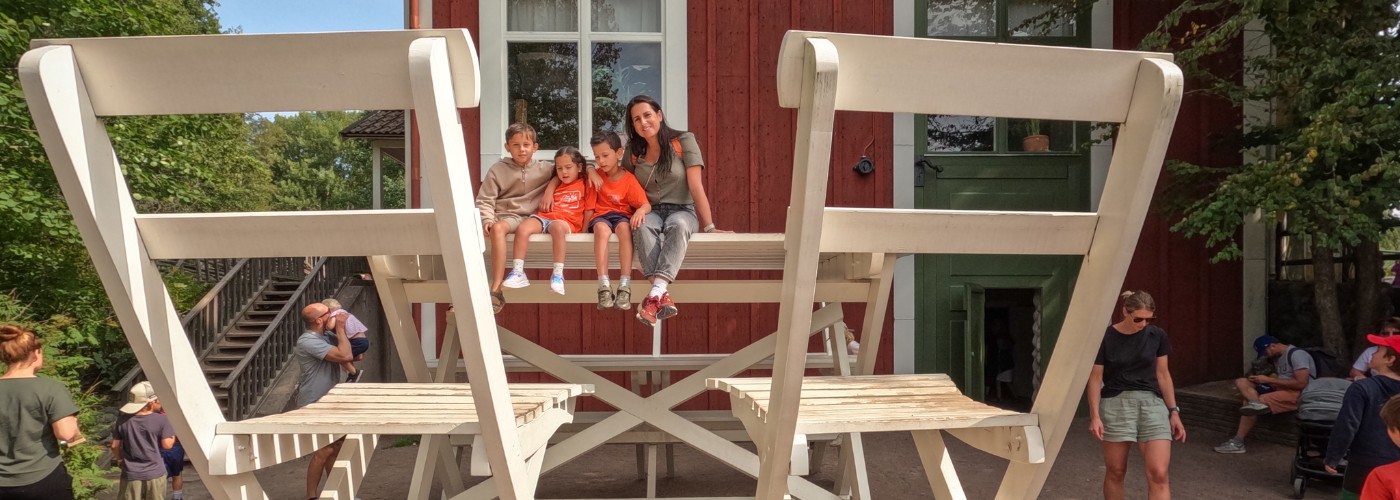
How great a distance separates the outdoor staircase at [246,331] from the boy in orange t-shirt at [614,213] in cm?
733

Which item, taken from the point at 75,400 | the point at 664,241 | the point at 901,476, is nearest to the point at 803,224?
the point at 664,241

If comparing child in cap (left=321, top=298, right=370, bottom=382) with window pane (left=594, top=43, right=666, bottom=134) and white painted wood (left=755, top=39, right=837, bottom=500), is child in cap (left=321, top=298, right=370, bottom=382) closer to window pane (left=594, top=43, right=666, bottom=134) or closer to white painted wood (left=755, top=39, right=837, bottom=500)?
window pane (left=594, top=43, right=666, bottom=134)

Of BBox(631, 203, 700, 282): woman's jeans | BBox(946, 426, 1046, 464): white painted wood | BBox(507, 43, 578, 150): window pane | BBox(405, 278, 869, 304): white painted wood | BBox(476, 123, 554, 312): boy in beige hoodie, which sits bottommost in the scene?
BBox(946, 426, 1046, 464): white painted wood

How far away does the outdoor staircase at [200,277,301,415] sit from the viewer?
1102cm

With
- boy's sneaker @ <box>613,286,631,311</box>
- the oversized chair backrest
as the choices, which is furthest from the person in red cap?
boy's sneaker @ <box>613,286,631,311</box>

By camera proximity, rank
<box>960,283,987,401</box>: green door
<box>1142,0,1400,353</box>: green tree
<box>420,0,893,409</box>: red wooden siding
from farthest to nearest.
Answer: <box>960,283,987,401</box>: green door → <box>420,0,893,409</box>: red wooden siding → <box>1142,0,1400,353</box>: green tree

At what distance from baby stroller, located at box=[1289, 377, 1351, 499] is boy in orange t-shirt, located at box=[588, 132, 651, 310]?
15.5 feet

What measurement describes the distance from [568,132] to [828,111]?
6.33m

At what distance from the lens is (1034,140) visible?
8438 millimetres

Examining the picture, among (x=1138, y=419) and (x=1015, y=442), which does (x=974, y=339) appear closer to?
(x=1138, y=419)

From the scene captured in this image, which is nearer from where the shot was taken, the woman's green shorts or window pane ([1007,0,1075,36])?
the woman's green shorts

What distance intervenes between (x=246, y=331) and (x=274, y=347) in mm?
2362

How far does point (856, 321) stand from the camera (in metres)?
8.24

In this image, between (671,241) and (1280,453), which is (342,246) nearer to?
(671,241)
